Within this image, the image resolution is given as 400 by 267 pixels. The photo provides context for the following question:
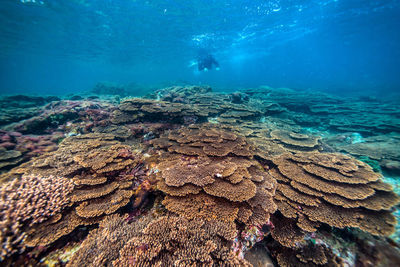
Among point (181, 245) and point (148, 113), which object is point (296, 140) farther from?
point (148, 113)

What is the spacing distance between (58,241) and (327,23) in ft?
169

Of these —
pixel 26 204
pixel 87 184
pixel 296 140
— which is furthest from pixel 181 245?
pixel 296 140

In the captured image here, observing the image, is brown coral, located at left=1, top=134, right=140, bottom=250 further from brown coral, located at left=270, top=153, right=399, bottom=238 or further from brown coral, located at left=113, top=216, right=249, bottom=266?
brown coral, located at left=270, top=153, right=399, bottom=238

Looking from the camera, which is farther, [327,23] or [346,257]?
[327,23]

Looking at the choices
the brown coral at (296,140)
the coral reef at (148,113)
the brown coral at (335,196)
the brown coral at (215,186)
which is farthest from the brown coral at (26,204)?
the brown coral at (296,140)

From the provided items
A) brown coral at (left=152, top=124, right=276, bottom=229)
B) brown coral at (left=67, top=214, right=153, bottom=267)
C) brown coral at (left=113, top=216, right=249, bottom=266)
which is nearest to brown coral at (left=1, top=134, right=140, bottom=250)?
brown coral at (left=67, top=214, right=153, bottom=267)

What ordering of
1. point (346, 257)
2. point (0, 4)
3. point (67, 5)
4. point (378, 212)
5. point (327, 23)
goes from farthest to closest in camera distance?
point (327, 23) → point (67, 5) → point (0, 4) → point (378, 212) → point (346, 257)

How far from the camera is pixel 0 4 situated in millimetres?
17938

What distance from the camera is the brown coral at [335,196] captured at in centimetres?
338

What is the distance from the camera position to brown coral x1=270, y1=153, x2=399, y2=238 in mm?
3381

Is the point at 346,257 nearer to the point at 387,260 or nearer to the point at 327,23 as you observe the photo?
the point at 387,260

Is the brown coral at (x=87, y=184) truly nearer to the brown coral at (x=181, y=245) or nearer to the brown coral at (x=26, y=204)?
the brown coral at (x=26, y=204)

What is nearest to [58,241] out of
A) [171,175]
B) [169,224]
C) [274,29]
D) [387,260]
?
[169,224]

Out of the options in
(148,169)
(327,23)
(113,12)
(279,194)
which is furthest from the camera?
(327,23)
